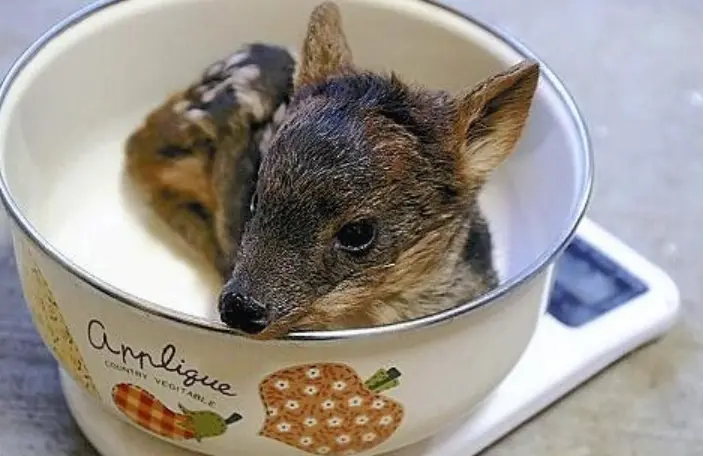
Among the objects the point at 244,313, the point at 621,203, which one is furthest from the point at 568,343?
the point at 244,313

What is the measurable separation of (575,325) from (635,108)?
343mm

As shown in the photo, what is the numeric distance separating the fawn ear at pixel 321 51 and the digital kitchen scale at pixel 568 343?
24cm

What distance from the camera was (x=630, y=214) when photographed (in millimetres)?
1090

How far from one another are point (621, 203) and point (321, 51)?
0.40 meters

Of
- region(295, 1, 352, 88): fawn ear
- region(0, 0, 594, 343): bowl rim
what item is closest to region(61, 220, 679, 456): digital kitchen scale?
region(0, 0, 594, 343): bowl rim

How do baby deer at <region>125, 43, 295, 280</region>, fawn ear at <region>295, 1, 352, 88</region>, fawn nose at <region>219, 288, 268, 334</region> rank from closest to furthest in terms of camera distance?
fawn nose at <region>219, 288, 268, 334</region> → fawn ear at <region>295, 1, 352, 88</region> → baby deer at <region>125, 43, 295, 280</region>

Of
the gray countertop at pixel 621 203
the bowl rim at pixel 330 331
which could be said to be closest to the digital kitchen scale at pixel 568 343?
the gray countertop at pixel 621 203

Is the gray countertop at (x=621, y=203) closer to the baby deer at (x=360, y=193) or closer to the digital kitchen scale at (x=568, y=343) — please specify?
the digital kitchen scale at (x=568, y=343)

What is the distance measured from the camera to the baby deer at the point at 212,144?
3.02 feet

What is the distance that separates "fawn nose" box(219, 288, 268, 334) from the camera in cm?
67

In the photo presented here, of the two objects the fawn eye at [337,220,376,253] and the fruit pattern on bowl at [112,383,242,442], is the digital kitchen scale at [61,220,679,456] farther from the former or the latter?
the fawn eye at [337,220,376,253]

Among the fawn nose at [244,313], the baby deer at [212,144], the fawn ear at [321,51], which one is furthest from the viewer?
the baby deer at [212,144]

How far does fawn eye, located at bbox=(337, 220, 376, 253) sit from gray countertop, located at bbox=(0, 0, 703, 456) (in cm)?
22

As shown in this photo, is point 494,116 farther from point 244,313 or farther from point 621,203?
point 621,203
